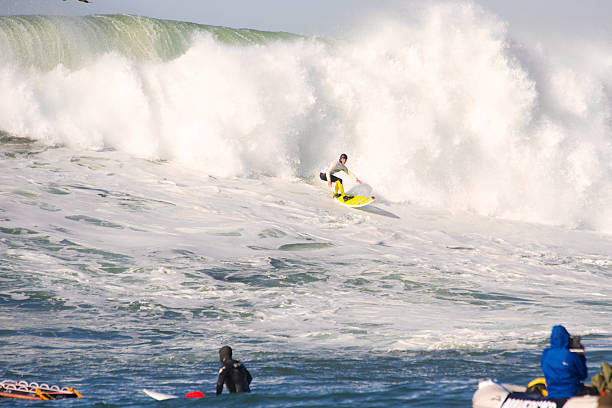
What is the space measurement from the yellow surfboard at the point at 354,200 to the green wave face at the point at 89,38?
29.4 ft

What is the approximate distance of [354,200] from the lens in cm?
1922

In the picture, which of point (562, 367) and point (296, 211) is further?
point (296, 211)

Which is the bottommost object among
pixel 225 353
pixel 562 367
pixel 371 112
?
pixel 562 367

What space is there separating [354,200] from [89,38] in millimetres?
12949

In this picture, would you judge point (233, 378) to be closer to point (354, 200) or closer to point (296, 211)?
point (296, 211)

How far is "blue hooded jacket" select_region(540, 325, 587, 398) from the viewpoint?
6.03m

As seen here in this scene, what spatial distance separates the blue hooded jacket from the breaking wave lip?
48.9 feet

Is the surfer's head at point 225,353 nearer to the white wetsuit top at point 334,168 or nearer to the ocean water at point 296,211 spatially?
the ocean water at point 296,211

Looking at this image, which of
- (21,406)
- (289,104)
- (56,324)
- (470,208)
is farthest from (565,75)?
(21,406)

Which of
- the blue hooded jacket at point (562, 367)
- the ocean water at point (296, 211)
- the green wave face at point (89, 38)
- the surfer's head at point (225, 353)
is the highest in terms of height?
the green wave face at point (89, 38)

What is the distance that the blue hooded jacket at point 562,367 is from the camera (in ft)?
19.8

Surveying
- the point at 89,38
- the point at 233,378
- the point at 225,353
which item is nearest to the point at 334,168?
the point at 89,38

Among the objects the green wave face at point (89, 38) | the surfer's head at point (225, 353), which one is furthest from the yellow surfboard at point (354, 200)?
the surfer's head at point (225, 353)

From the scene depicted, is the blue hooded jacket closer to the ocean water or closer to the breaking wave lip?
the ocean water
